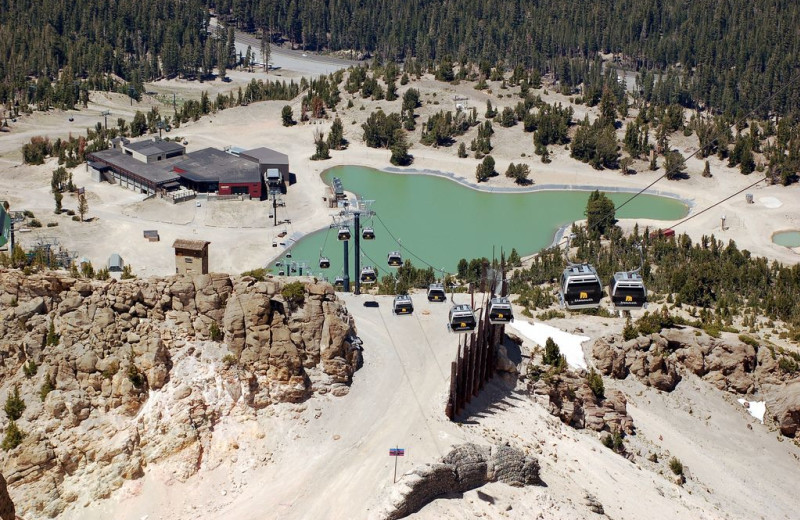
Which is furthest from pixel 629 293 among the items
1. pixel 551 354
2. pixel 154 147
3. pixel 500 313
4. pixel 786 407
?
pixel 154 147

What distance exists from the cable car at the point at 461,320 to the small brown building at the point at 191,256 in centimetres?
1479

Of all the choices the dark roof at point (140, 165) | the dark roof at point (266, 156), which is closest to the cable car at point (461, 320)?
the dark roof at point (140, 165)

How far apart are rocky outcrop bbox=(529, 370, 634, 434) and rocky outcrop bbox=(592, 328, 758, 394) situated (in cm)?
383

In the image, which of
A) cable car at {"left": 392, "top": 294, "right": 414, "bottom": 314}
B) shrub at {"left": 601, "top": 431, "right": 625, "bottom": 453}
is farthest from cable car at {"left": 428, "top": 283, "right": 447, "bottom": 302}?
shrub at {"left": 601, "top": 431, "right": 625, "bottom": 453}

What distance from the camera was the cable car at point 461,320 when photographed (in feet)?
189

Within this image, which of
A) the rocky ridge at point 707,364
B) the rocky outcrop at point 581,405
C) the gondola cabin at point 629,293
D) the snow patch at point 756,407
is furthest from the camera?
the rocky ridge at point 707,364

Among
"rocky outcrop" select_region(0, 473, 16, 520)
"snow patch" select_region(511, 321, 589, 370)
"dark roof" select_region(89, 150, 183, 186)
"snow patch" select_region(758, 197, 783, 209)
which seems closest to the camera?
"rocky outcrop" select_region(0, 473, 16, 520)

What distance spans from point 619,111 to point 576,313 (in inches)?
3362

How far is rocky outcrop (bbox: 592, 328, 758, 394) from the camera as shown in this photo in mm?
70125

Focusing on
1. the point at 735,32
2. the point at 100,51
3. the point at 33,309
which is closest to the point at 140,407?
the point at 33,309

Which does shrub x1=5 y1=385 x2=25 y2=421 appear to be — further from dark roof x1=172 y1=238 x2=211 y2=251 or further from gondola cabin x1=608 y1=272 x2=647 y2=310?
gondola cabin x1=608 y1=272 x2=647 y2=310

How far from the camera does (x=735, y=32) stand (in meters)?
198

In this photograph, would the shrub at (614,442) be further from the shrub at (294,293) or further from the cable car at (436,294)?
the shrub at (294,293)

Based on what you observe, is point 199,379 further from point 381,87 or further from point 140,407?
point 381,87
